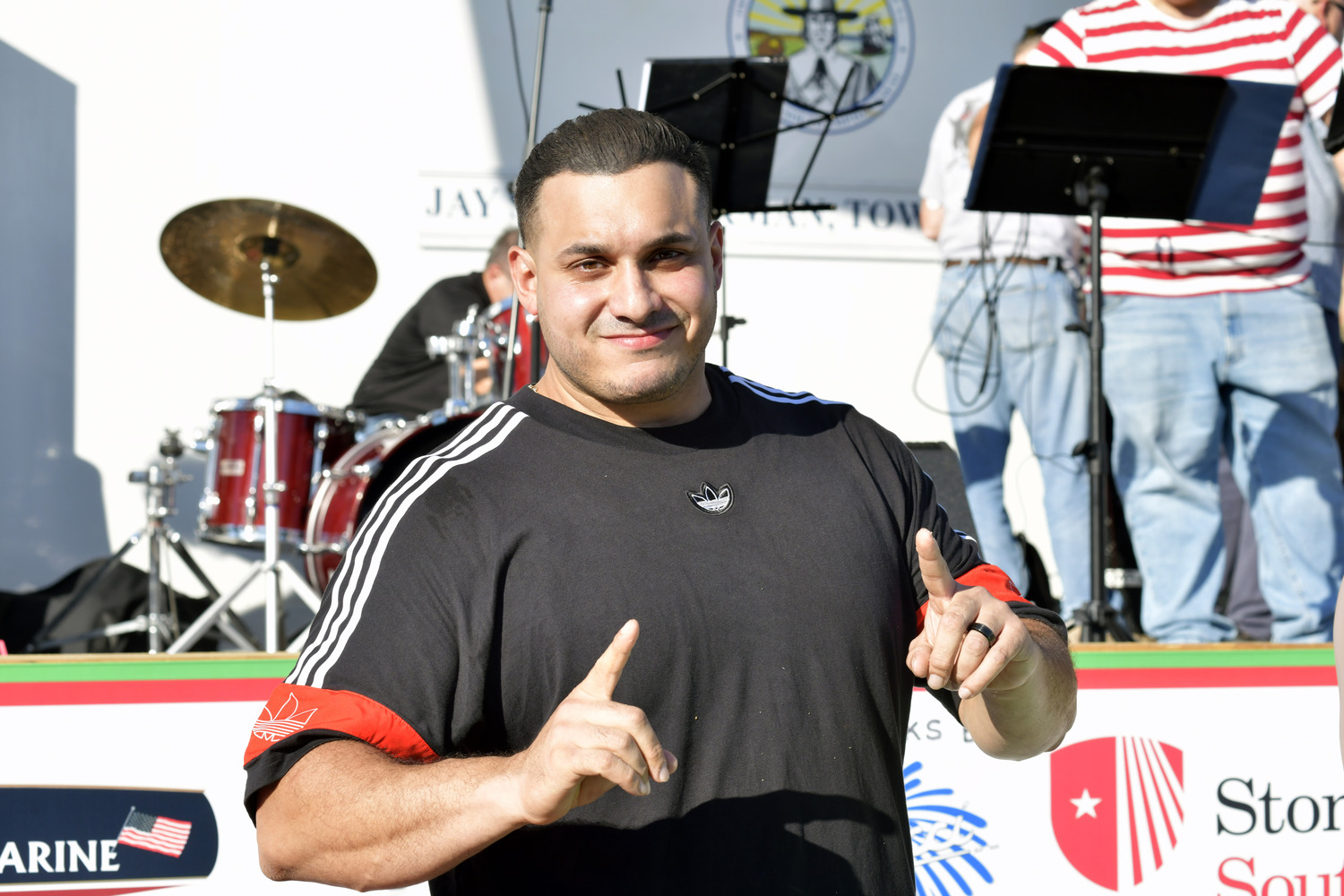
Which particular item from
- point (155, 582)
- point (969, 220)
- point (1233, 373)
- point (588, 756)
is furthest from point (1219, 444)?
point (155, 582)

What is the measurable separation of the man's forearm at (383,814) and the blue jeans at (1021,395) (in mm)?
3028

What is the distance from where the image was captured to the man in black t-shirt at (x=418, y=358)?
5441 mm

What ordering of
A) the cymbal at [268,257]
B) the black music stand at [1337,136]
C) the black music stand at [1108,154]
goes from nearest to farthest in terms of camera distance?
1. the black music stand at [1337,136]
2. the black music stand at [1108,154]
3. the cymbal at [268,257]

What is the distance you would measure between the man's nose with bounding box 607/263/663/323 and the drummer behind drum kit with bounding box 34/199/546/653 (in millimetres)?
2706

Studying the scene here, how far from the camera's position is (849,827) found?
1.43m

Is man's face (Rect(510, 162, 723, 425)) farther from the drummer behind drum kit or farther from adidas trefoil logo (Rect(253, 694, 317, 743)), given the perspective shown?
the drummer behind drum kit

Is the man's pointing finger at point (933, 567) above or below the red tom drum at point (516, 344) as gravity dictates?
below

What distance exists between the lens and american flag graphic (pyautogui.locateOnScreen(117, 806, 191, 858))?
2.44 metres

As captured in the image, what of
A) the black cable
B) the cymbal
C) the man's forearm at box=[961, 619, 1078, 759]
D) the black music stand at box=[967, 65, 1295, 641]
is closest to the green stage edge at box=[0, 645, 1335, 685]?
the black music stand at box=[967, 65, 1295, 641]

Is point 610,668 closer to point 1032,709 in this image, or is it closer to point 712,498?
point 712,498

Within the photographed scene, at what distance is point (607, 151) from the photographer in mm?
1521

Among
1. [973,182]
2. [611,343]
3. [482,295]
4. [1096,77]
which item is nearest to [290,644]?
[482,295]

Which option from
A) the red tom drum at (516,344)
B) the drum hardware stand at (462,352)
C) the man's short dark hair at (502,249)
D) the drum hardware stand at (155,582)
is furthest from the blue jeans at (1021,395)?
the drum hardware stand at (155,582)

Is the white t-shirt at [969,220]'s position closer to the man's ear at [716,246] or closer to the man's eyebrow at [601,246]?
the man's ear at [716,246]
